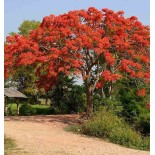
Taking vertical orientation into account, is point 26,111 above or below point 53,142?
above

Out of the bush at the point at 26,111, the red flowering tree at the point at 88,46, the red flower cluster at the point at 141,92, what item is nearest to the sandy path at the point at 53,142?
the red flowering tree at the point at 88,46

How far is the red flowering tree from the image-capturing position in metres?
12.6

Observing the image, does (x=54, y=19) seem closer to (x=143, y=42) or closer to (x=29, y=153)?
(x=143, y=42)

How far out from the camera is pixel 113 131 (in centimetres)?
1020

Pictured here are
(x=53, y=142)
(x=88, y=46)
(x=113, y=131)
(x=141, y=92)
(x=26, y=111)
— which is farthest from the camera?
(x=26, y=111)

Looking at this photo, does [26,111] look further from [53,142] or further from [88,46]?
[53,142]

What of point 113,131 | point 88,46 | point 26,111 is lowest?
point 113,131

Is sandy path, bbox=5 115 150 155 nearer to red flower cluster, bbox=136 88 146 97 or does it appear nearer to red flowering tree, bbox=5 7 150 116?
red flowering tree, bbox=5 7 150 116

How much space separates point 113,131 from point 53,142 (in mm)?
2055

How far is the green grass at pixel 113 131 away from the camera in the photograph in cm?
975

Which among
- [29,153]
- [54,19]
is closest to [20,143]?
[29,153]

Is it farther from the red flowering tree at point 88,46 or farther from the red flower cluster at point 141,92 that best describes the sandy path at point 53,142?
the red flower cluster at point 141,92

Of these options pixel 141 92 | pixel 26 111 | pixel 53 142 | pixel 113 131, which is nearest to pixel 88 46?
pixel 141 92

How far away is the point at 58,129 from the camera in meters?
11.5
